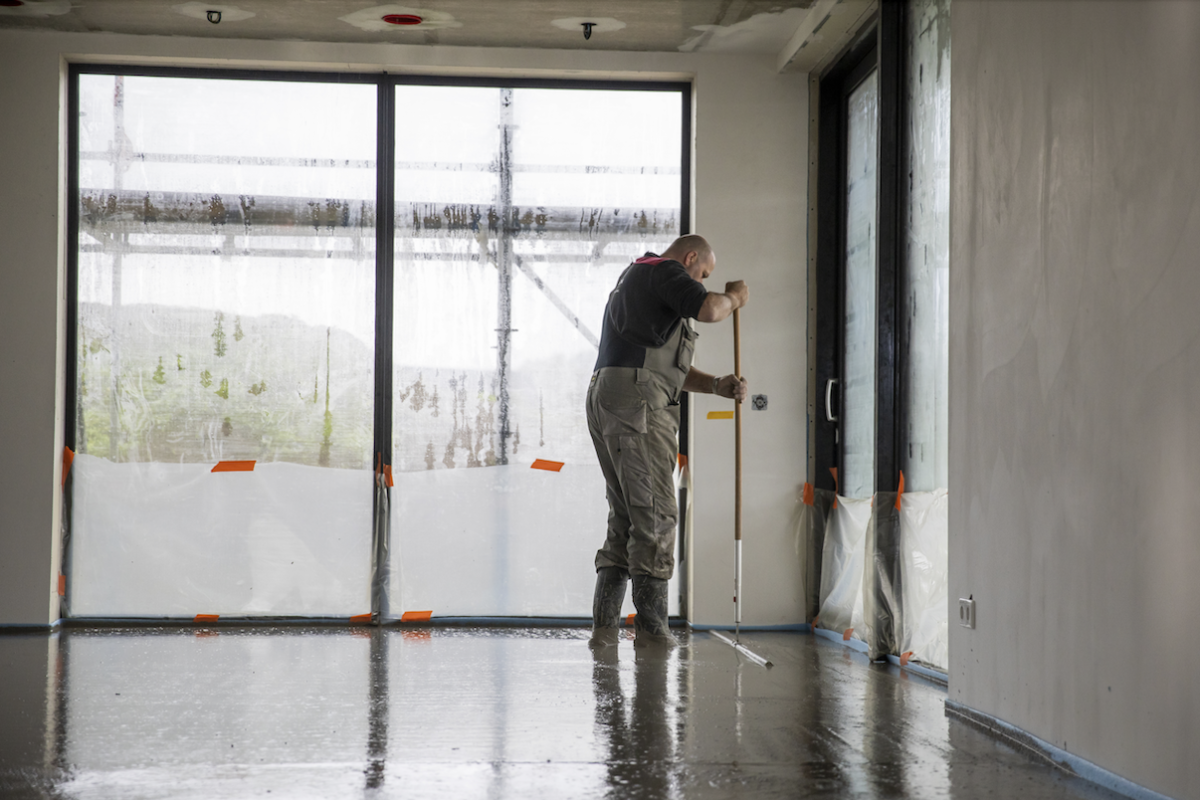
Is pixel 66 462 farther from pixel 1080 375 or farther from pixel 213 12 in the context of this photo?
pixel 1080 375

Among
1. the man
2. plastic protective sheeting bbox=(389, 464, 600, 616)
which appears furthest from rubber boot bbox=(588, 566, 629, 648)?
plastic protective sheeting bbox=(389, 464, 600, 616)

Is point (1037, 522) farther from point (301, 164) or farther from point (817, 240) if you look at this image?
point (301, 164)

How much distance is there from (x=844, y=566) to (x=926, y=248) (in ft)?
4.74

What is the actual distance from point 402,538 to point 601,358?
1.52 meters

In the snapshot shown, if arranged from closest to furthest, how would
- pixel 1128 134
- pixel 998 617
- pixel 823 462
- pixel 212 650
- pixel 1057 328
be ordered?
pixel 1128 134 → pixel 1057 328 → pixel 998 617 → pixel 212 650 → pixel 823 462

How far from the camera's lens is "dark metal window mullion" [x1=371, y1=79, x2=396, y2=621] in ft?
16.0

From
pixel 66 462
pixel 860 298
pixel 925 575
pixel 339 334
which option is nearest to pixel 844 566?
pixel 925 575

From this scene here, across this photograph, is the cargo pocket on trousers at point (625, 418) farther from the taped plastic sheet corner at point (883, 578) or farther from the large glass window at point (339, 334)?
the large glass window at point (339, 334)

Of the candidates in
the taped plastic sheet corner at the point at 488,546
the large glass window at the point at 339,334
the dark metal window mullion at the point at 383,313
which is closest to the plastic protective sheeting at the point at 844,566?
the taped plastic sheet corner at the point at 488,546

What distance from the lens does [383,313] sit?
4.94 metres

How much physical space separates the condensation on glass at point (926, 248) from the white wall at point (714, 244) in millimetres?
1027

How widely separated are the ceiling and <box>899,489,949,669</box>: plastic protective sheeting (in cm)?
215

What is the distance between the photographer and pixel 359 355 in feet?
16.3

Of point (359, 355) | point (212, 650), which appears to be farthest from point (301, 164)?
point (212, 650)
